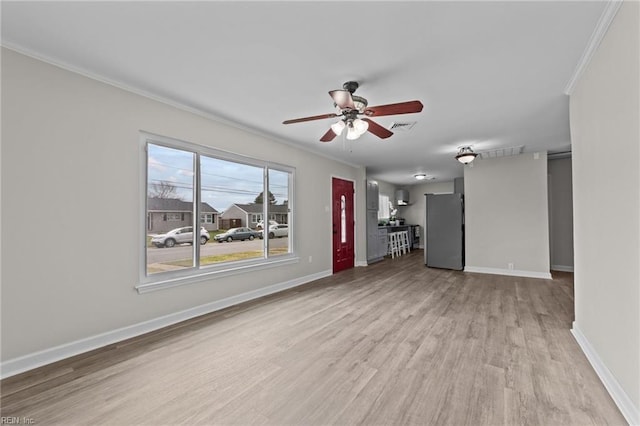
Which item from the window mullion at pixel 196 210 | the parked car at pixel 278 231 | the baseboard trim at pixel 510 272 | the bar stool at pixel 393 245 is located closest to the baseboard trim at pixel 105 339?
the window mullion at pixel 196 210

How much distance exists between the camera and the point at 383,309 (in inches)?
144

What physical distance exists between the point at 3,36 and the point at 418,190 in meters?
10.7

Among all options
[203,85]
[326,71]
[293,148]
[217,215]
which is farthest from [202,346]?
[293,148]

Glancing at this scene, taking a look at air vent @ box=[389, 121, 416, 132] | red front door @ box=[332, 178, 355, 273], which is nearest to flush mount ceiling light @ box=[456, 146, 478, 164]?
air vent @ box=[389, 121, 416, 132]

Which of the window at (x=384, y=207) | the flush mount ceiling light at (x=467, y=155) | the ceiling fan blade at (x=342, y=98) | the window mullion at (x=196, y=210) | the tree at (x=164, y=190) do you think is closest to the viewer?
the ceiling fan blade at (x=342, y=98)

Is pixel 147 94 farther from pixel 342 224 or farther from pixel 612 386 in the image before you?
pixel 612 386

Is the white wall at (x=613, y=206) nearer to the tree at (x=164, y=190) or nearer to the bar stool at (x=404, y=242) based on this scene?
the tree at (x=164, y=190)

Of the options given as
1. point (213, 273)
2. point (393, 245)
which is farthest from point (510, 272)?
point (213, 273)

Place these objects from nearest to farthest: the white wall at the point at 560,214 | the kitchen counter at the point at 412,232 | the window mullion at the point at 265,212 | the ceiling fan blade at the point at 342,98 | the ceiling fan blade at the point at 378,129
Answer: the ceiling fan blade at the point at 342,98
the ceiling fan blade at the point at 378,129
the window mullion at the point at 265,212
the white wall at the point at 560,214
the kitchen counter at the point at 412,232

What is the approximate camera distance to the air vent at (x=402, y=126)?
3.87m

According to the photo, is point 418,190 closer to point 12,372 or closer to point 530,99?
point 530,99

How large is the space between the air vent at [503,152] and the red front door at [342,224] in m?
2.93

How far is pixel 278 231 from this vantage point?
4.80 metres

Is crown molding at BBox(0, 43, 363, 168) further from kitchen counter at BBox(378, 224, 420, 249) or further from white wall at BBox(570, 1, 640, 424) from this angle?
kitchen counter at BBox(378, 224, 420, 249)
